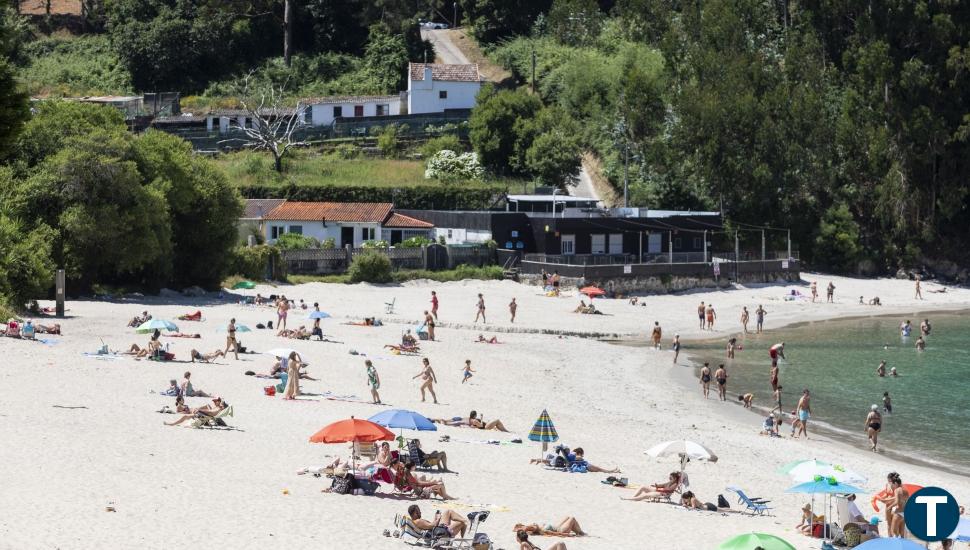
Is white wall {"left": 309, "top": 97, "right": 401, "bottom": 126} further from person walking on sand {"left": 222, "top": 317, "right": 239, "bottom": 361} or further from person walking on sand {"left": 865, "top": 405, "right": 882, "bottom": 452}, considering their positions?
person walking on sand {"left": 865, "top": 405, "right": 882, "bottom": 452}

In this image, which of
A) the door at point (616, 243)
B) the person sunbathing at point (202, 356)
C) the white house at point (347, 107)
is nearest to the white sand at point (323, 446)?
the person sunbathing at point (202, 356)

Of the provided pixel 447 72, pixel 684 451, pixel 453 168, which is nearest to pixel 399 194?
pixel 453 168

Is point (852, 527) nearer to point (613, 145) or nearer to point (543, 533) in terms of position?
point (543, 533)

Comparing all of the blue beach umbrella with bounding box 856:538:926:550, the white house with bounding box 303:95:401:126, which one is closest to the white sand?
the blue beach umbrella with bounding box 856:538:926:550

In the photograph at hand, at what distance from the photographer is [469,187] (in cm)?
6925

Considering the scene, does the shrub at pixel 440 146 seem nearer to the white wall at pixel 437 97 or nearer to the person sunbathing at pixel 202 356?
the white wall at pixel 437 97

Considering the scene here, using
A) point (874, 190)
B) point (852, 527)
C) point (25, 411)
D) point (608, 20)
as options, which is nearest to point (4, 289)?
point (25, 411)

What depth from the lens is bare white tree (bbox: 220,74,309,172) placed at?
242 ft

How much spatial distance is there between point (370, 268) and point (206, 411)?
3062 cm

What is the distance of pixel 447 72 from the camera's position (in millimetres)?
85188

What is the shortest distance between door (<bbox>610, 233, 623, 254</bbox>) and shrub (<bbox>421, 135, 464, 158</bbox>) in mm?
17864

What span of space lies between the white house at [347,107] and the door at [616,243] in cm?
2557

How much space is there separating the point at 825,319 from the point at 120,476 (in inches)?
1619

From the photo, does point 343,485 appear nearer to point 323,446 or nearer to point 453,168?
point 323,446
